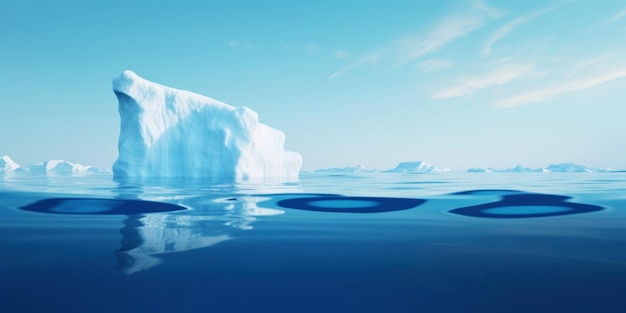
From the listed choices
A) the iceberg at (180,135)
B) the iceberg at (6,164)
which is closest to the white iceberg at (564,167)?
the iceberg at (180,135)

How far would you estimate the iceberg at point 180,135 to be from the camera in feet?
75.4

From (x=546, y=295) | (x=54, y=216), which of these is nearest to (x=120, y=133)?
(x=54, y=216)

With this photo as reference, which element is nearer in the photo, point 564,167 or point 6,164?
point 6,164

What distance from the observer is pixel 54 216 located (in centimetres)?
495

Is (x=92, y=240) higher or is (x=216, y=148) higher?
(x=216, y=148)

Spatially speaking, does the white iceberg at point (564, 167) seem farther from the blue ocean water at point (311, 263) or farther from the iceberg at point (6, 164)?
the iceberg at point (6, 164)

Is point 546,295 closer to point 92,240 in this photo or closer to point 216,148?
point 92,240

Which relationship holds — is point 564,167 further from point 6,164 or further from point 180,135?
point 6,164

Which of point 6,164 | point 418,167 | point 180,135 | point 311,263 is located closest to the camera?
point 311,263

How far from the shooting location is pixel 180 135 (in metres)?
24.9

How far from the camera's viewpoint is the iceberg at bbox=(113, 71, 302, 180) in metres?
23.0

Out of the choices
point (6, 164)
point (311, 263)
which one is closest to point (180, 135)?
point (311, 263)

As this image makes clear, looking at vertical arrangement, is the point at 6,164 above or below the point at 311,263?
above

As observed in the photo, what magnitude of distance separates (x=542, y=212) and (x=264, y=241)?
4714mm
